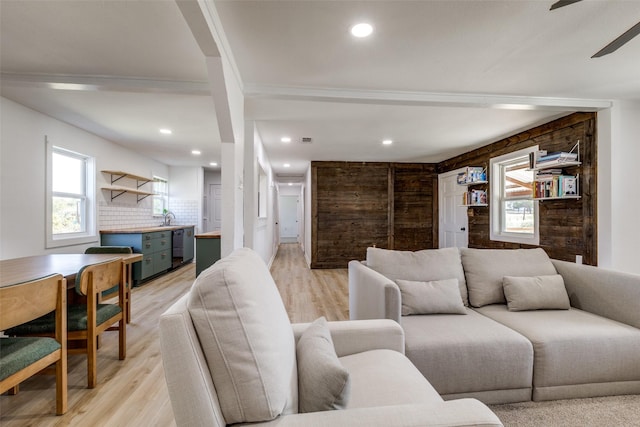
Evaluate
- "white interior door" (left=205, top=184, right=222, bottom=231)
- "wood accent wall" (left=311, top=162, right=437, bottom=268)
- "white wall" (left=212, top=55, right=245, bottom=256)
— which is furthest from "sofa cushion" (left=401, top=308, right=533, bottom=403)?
"white interior door" (left=205, top=184, right=222, bottom=231)

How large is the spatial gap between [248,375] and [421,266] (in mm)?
1756

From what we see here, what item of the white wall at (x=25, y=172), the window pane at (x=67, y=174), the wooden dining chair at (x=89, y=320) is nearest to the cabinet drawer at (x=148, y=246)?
the white wall at (x=25, y=172)

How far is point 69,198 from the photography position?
4.17 meters

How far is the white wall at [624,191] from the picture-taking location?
123 inches

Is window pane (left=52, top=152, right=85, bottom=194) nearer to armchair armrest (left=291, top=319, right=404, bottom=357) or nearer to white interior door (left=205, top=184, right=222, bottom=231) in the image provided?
white interior door (left=205, top=184, right=222, bottom=231)

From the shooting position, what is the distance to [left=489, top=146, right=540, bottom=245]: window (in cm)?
434

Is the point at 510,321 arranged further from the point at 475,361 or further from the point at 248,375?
the point at 248,375

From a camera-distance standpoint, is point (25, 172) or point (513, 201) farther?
point (513, 201)

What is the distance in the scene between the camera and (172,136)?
4.61 metres

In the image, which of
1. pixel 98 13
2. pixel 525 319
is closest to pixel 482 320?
pixel 525 319

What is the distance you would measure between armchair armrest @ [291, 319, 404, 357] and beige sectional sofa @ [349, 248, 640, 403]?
0.22m

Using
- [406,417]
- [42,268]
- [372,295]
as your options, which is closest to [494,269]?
[372,295]

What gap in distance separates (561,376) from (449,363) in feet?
2.21

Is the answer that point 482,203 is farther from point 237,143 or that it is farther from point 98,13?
point 98,13
